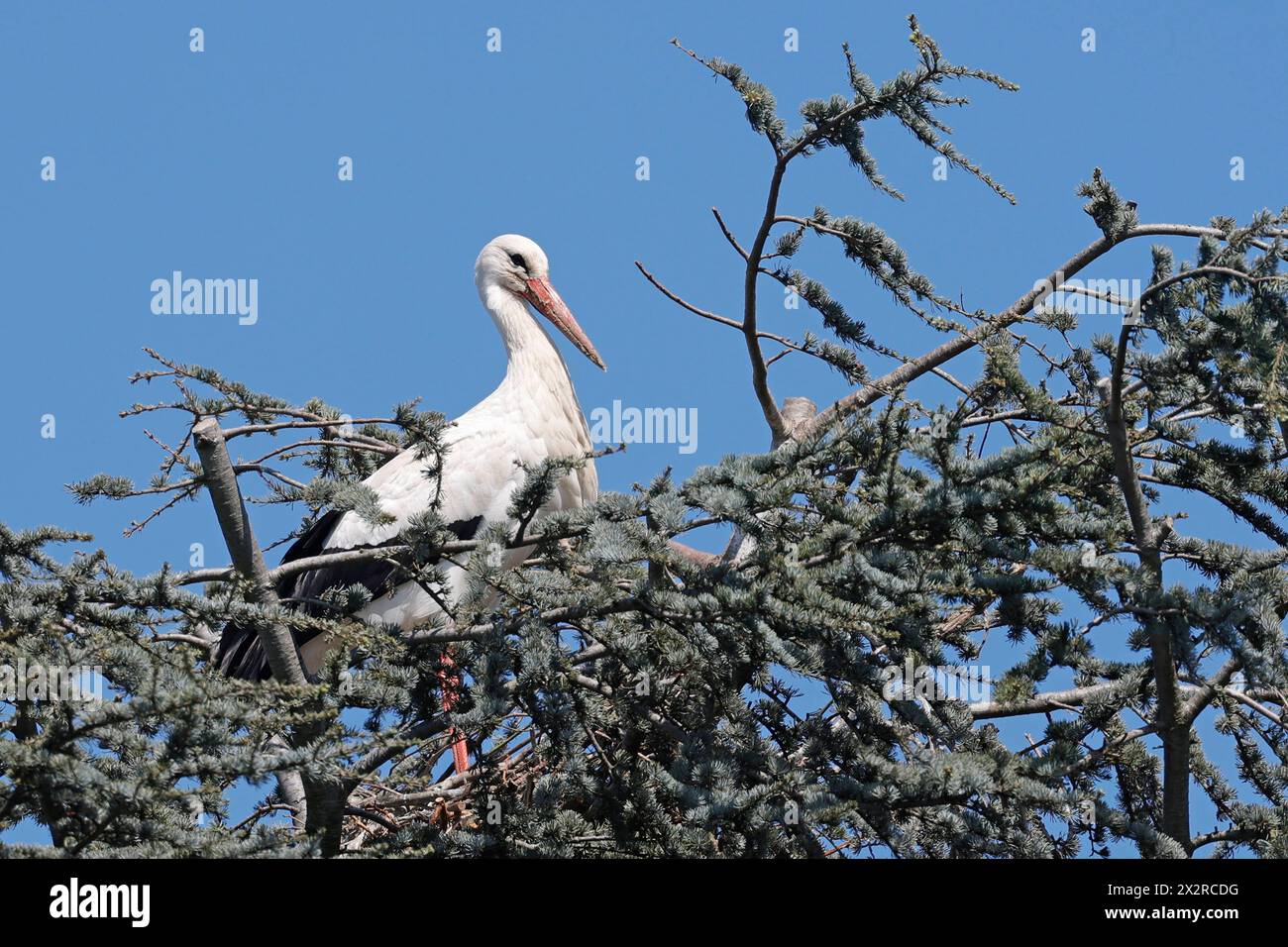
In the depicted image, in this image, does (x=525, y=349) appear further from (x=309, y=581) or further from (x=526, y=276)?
(x=309, y=581)

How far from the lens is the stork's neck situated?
9.70 m

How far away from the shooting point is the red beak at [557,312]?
10.2 meters

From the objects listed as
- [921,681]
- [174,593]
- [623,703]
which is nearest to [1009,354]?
[921,681]

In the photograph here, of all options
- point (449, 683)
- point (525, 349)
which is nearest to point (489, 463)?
point (525, 349)

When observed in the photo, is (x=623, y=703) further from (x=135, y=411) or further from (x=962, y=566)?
(x=135, y=411)

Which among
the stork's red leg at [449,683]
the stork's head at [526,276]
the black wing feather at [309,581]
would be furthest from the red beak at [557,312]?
the stork's red leg at [449,683]

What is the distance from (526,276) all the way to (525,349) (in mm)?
661

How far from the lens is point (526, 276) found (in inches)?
409

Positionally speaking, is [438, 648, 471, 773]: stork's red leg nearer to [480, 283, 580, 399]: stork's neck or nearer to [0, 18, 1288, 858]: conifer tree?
[0, 18, 1288, 858]: conifer tree

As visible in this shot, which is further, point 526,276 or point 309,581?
point 526,276
